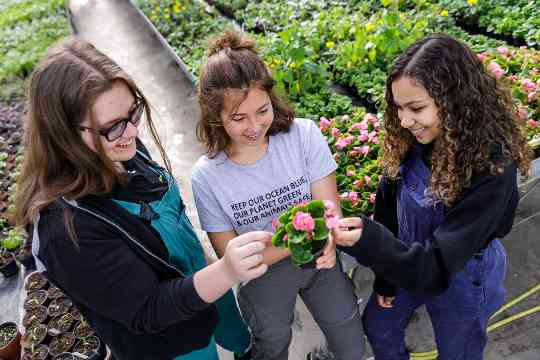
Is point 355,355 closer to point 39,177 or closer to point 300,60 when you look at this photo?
point 39,177

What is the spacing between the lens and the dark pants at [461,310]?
1657 millimetres

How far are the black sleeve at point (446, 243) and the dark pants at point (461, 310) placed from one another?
27 centimetres

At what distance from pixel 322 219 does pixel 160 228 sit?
584mm

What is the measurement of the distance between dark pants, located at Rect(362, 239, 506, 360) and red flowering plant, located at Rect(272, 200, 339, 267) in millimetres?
702

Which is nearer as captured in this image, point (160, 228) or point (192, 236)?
point (160, 228)

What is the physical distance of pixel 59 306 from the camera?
2.78 metres

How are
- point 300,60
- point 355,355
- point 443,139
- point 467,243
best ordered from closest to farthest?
point 467,243 < point 443,139 < point 355,355 < point 300,60

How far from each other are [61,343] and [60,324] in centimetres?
15

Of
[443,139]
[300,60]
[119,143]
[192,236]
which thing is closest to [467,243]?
[443,139]

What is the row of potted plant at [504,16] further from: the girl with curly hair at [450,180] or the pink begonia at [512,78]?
the girl with curly hair at [450,180]

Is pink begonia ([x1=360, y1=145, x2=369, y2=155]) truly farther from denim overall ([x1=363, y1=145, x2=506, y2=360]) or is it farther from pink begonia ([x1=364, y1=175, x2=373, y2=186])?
denim overall ([x1=363, y1=145, x2=506, y2=360])

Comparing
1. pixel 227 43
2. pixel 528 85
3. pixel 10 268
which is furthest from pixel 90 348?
pixel 528 85

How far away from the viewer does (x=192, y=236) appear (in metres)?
1.71

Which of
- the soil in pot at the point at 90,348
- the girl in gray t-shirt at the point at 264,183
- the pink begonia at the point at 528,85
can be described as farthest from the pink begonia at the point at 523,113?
the soil in pot at the point at 90,348
